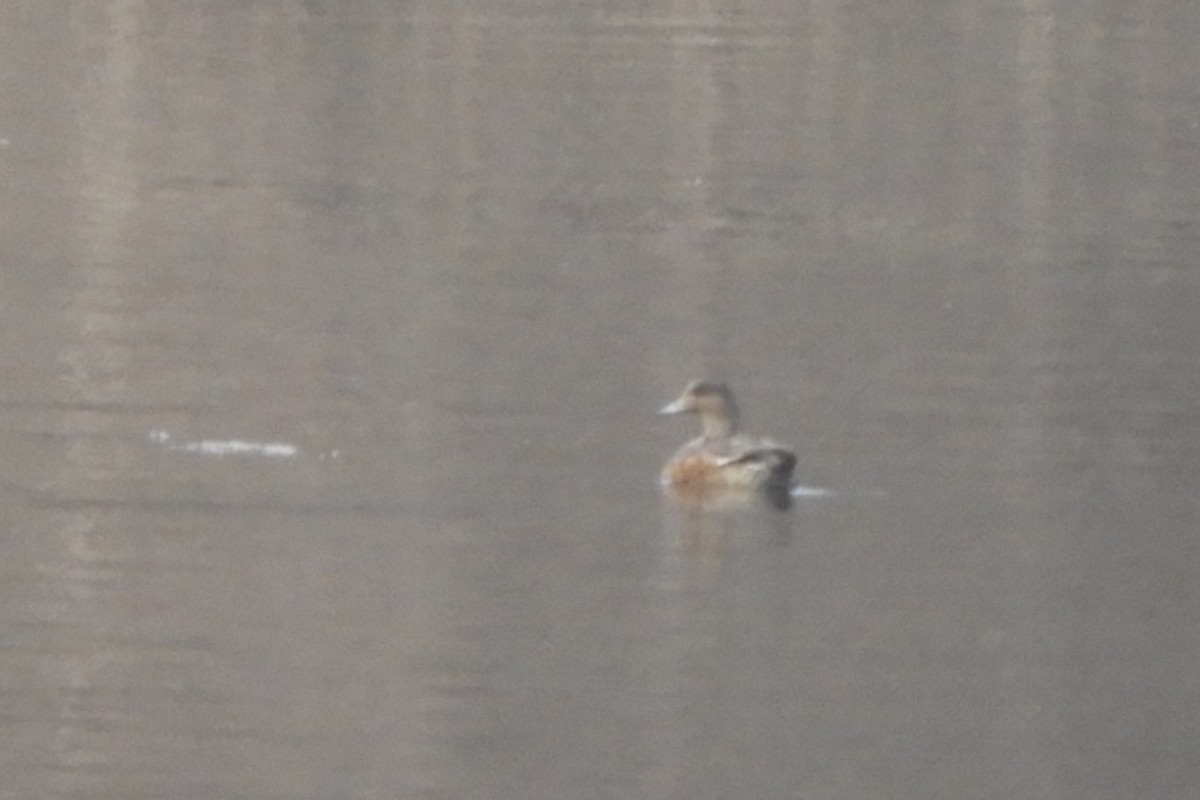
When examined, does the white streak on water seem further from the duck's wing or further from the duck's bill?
the duck's wing

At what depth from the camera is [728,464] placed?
1253 centimetres

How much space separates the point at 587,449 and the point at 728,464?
2.42 ft

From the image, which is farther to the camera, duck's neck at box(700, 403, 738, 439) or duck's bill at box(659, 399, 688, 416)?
duck's bill at box(659, 399, 688, 416)

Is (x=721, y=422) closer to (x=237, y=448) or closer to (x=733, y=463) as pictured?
(x=733, y=463)

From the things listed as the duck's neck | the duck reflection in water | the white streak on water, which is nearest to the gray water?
the white streak on water

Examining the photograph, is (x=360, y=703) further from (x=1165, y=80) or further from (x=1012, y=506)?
(x=1165, y=80)

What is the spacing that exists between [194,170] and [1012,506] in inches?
409

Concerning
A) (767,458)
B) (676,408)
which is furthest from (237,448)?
(767,458)

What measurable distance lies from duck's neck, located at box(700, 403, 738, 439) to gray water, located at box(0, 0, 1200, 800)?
29 cm

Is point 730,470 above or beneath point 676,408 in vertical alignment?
beneath

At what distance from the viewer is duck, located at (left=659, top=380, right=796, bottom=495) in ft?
40.8

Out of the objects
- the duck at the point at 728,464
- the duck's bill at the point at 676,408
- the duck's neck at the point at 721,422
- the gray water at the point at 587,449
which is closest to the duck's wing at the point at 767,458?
the duck at the point at 728,464

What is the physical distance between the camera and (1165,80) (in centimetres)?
2819

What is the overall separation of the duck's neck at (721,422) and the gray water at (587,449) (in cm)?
29
